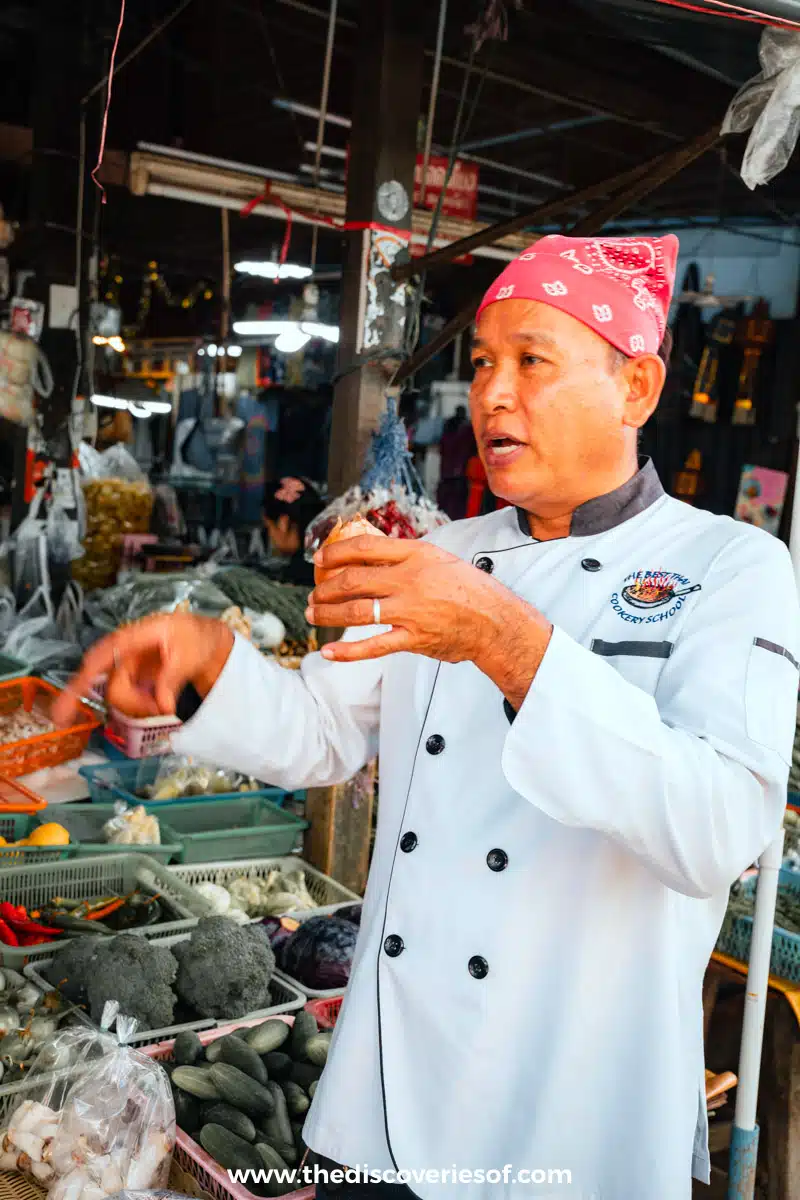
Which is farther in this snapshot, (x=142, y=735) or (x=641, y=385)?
(x=142, y=735)

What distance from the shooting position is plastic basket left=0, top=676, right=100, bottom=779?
178 inches

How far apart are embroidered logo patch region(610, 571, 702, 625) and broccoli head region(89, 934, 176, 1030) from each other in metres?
1.83

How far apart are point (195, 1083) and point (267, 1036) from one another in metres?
0.30

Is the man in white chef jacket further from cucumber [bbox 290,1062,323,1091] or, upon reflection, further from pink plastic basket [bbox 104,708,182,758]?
pink plastic basket [bbox 104,708,182,758]

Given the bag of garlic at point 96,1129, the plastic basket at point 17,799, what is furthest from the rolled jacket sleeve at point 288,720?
the plastic basket at point 17,799

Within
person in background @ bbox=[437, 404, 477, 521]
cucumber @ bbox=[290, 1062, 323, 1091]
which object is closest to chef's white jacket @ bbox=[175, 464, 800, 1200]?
cucumber @ bbox=[290, 1062, 323, 1091]

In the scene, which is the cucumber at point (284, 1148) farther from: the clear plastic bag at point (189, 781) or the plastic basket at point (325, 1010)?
the clear plastic bag at point (189, 781)

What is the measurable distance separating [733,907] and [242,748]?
2.22 metres

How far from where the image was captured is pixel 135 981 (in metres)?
2.76

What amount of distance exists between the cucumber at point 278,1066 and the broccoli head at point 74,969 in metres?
0.53

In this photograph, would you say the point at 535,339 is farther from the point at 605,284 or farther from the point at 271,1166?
the point at 271,1166

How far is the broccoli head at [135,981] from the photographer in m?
2.73

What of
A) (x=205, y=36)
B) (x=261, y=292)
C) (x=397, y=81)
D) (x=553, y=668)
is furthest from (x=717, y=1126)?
(x=261, y=292)

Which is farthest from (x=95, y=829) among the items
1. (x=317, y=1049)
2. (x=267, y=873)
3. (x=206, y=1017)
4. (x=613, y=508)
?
(x=613, y=508)
